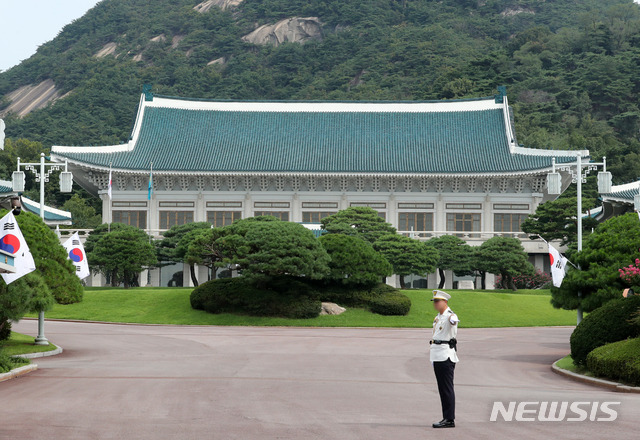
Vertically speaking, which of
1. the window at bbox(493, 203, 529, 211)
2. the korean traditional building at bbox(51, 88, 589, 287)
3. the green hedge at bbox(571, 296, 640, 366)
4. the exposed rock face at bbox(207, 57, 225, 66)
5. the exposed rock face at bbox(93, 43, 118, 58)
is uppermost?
the exposed rock face at bbox(93, 43, 118, 58)

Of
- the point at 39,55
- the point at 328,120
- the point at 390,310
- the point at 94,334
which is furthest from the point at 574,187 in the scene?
the point at 39,55

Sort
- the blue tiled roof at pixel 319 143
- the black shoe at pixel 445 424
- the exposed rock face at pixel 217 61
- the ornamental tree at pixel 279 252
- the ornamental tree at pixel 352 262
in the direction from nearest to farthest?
the black shoe at pixel 445 424 → the ornamental tree at pixel 279 252 → the ornamental tree at pixel 352 262 → the blue tiled roof at pixel 319 143 → the exposed rock face at pixel 217 61

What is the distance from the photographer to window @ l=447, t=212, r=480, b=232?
195 ft

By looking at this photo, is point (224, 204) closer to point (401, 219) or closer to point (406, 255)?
point (401, 219)

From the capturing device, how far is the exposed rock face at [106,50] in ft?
440

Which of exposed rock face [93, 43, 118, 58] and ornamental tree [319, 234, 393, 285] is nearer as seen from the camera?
ornamental tree [319, 234, 393, 285]

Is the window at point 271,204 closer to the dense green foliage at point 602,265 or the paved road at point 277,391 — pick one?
the paved road at point 277,391

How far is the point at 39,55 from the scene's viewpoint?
138 m

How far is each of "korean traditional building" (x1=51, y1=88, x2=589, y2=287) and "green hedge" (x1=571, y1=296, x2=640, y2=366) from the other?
3666cm

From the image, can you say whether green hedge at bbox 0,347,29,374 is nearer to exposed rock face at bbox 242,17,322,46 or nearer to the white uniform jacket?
the white uniform jacket

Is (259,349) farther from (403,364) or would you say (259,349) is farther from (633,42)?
(633,42)

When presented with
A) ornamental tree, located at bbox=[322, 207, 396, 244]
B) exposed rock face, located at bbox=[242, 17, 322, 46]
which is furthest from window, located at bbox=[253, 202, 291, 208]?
exposed rock face, located at bbox=[242, 17, 322, 46]

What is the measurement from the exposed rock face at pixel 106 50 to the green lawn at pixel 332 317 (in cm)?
9799

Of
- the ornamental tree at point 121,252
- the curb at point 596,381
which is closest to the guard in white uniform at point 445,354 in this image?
the curb at point 596,381
